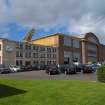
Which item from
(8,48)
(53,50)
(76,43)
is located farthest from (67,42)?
(8,48)

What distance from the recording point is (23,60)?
7594 cm

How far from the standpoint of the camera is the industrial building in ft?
235

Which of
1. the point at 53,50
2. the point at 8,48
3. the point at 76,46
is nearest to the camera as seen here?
the point at 8,48

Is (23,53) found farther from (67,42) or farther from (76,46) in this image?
(76,46)

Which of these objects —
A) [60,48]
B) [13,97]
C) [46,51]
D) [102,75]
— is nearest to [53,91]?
[13,97]

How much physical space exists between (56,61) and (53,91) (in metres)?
75.9

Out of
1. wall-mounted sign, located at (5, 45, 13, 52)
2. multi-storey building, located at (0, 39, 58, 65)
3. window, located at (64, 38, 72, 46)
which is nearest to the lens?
multi-storey building, located at (0, 39, 58, 65)

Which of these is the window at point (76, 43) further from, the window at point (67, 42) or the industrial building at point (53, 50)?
the window at point (67, 42)

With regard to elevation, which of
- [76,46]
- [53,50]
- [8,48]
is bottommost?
[8,48]

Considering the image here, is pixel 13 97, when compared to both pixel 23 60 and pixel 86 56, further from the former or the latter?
pixel 86 56

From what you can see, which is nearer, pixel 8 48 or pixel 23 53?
pixel 8 48

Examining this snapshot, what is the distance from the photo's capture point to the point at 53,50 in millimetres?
89125

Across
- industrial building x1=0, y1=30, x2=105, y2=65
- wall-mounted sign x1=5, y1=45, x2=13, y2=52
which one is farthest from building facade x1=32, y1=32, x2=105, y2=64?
wall-mounted sign x1=5, y1=45, x2=13, y2=52

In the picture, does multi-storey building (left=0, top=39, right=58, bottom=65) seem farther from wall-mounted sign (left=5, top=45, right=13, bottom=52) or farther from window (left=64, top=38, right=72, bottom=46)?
window (left=64, top=38, right=72, bottom=46)
